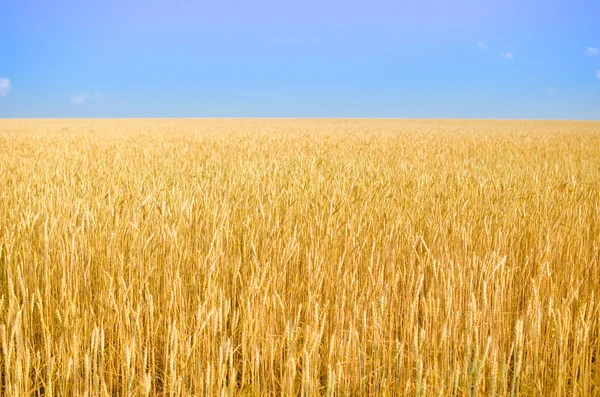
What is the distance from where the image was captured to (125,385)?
148cm

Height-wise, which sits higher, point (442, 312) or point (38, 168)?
point (38, 168)

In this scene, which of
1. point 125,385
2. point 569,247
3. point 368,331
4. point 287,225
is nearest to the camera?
point 125,385

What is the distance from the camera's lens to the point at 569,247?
254 centimetres

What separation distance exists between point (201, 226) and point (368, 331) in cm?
115

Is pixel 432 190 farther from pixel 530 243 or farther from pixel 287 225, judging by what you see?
pixel 287 225

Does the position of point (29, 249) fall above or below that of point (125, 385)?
above

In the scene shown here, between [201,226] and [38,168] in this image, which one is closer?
[201,226]

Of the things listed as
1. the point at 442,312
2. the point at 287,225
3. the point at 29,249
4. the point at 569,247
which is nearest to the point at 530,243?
the point at 569,247

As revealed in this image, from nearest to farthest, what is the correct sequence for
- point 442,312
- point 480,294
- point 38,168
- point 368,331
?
point 368,331
point 442,312
point 480,294
point 38,168

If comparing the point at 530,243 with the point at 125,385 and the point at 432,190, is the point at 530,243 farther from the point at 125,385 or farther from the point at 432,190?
the point at 125,385

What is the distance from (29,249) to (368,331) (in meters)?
1.46

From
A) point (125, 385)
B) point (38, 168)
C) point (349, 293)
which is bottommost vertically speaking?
point (125, 385)

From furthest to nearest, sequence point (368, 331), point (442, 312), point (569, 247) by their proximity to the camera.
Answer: point (569, 247) → point (442, 312) → point (368, 331)

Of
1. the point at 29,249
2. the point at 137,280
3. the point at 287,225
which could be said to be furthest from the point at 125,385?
the point at 287,225
